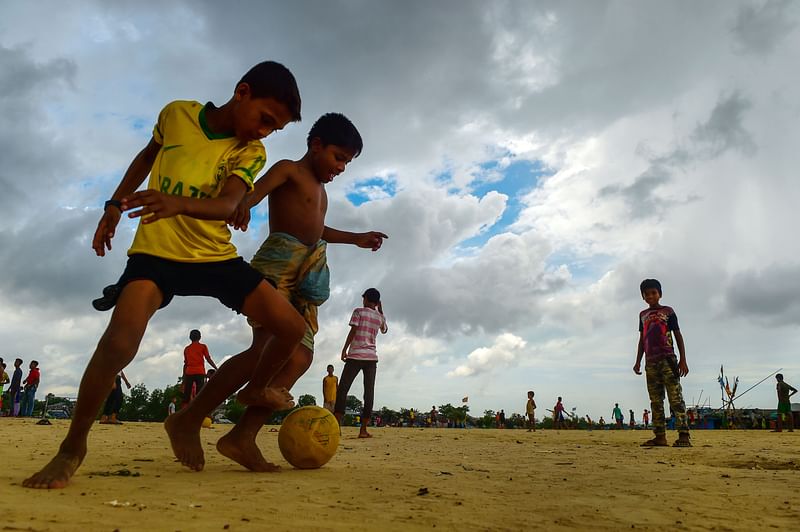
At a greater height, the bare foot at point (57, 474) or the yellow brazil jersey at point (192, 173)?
the yellow brazil jersey at point (192, 173)

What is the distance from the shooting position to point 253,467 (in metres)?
3.48

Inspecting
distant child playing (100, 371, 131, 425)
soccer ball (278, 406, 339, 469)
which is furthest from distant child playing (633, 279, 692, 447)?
distant child playing (100, 371, 131, 425)

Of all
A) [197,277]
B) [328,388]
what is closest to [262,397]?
[197,277]

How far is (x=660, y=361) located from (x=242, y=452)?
614 centimetres

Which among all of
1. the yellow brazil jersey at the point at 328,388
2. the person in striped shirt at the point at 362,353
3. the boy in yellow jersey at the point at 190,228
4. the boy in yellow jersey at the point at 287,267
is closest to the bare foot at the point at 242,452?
the boy in yellow jersey at the point at 287,267

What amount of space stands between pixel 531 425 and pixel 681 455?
1098 centimetres

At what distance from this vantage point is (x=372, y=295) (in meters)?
8.93

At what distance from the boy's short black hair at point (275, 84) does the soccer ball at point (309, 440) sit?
196cm

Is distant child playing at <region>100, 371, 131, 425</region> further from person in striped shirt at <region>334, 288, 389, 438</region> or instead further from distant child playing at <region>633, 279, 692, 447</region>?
distant child playing at <region>633, 279, 692, 447</region>

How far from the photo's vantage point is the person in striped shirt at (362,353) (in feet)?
27.4

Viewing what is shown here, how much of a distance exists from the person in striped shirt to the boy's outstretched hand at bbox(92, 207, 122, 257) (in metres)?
5.81

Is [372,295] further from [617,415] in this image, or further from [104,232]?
[617,415]

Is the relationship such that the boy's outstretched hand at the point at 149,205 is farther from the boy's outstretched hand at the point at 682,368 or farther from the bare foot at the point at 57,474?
the boy's outstretched hand at the point at 682,368

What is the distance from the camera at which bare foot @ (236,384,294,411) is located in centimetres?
354
